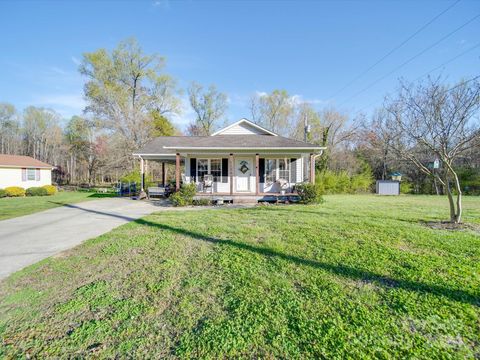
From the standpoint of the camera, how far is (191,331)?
231cm

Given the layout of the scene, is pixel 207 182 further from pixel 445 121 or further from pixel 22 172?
pixel 22 172

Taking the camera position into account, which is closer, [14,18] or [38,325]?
[38,325]

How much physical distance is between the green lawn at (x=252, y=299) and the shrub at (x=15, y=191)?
20.4 metres

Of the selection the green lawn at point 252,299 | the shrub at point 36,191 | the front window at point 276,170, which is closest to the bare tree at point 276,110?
the front window at point 276,170

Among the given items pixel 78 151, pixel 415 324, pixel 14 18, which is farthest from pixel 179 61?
pixel 78 151

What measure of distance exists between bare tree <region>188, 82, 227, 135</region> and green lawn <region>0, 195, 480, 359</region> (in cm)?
3262

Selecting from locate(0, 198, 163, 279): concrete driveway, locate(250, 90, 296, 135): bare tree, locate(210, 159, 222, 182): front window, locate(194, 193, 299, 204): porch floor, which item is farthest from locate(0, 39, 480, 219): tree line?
locate(0, 198, 163, 279): concrete driveway

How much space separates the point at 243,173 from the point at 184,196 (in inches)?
167

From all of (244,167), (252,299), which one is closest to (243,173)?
(244,167)

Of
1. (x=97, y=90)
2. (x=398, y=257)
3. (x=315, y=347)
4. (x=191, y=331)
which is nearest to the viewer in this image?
(x=315, y=347)

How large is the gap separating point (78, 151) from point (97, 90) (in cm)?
1761

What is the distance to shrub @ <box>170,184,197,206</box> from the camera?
11.0m

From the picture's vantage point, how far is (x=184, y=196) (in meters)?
11.2

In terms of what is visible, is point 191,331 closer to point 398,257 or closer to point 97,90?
point 398,257
